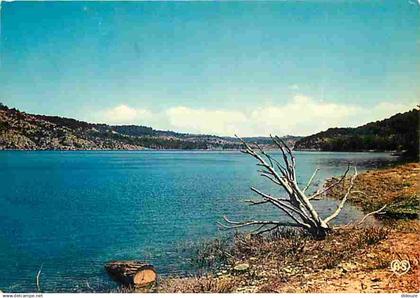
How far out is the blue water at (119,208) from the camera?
19.6ft

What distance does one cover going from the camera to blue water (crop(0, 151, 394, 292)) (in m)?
5.98

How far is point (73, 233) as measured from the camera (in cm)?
648

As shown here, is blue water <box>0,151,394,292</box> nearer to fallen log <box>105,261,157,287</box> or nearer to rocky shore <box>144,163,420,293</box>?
fallen log <box>105,261,157,287</box>

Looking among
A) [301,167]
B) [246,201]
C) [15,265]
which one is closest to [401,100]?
[301,167]

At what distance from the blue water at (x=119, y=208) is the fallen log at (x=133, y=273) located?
0.12 metres

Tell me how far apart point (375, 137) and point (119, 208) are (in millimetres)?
3202

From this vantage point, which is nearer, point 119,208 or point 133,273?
point 133,273

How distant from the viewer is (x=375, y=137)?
623 cm

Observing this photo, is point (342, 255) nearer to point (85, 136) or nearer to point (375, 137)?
point (375, 137)

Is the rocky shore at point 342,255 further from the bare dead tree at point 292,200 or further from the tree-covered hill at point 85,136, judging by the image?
the tree-covered hill at point 85,136

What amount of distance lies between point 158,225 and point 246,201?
116 centimetres

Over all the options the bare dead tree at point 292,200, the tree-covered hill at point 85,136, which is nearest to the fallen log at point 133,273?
the bare dead tree at point 292,200

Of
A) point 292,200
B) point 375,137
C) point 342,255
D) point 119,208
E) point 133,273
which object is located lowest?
point 133,273

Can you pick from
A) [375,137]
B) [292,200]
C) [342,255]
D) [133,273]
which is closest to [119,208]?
[133,273]
